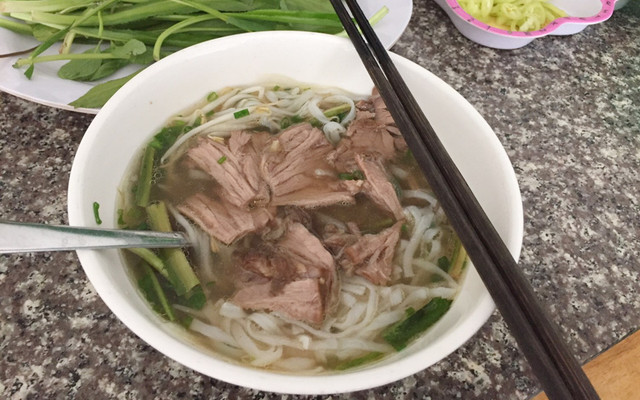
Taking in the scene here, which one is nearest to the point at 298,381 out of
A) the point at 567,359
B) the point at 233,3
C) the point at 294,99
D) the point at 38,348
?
the point at 567,359

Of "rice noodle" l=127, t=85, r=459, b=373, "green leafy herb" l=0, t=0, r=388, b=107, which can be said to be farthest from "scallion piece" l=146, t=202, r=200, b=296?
"green leafy herb" l=0, t=0, r=388, b=107

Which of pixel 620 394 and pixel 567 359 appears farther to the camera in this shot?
pixel 620 394

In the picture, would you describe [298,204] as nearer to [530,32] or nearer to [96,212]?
[96,212]

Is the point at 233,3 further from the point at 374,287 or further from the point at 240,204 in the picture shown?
the point at 374,287

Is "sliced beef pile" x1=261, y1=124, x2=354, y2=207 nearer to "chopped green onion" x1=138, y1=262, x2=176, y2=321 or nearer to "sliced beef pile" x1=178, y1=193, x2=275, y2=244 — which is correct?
"sliced beef pile" x1=178, y1=193, x2=275, y2=244

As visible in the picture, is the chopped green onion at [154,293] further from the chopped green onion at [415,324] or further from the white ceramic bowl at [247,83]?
the chopped green onion at [415,324]

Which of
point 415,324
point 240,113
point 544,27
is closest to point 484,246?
point 415,324
